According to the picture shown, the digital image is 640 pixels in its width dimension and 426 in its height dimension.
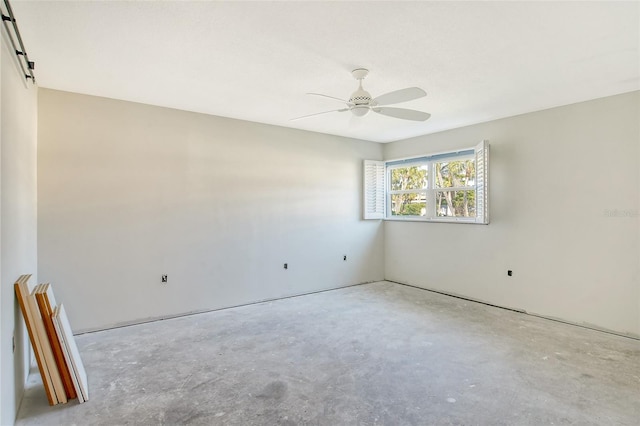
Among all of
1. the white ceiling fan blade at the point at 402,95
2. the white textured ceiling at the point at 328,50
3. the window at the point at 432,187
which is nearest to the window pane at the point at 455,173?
the window at the point at 432,187

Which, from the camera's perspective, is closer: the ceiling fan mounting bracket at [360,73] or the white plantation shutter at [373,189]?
the ceiling fan mounting bracket at [360,73]

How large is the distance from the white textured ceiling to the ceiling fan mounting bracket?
2.1 inches

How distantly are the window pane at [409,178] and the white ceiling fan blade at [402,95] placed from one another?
9.81 ft

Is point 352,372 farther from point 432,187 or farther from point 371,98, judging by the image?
point 432,187

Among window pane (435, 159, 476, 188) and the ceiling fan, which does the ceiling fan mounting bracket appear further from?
window pane (435, 159, 476, 188)

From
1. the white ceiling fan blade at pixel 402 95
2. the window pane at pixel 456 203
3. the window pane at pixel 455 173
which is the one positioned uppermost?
the white ceiling fan blade at pixel 402 95

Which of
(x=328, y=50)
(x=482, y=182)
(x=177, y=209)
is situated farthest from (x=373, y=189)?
(x=328, y=50)

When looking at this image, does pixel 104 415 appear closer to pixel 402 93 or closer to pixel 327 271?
pixel 402 93

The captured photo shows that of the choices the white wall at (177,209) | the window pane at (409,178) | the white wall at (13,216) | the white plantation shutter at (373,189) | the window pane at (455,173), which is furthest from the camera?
the white plantation shutter at (373,189)

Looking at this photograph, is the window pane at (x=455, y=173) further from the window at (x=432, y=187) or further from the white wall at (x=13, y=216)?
the white wall at (x=13, y=216)

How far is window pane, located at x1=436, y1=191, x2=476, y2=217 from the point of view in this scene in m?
4.98

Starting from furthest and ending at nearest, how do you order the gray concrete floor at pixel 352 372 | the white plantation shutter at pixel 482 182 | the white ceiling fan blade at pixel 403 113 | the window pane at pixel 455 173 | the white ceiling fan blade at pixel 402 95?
1. the window pane at pixel 455 173
2. the white plantation shutter at pixel 482 182
3. the white ceiling fan blade at pixel 403 113
4. the white ceiling fan blade at pixel 402 95
5. the gray concrete floor at pixel 352 372

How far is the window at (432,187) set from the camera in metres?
4.62

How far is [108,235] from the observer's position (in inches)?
145
